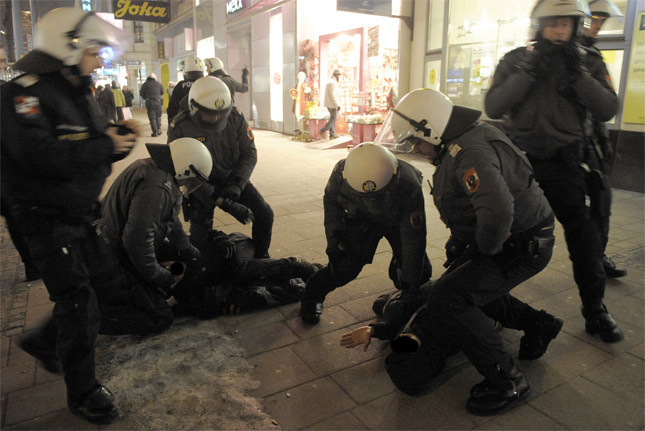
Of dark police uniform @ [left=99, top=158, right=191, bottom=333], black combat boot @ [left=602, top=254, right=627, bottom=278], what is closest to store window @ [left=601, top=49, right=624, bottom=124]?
black combat boot @ [left=602, top=254, right=627, bottom=278]

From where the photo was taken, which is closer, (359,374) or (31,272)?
(359,374)

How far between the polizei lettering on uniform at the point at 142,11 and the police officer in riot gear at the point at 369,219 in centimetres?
1751

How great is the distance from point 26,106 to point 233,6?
18.7 meters

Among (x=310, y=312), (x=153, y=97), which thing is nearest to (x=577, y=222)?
(x=310, y=312)

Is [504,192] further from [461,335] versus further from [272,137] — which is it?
[272,137]

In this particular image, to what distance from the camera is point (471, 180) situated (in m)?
2.31

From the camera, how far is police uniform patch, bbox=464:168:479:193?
7.50 ft

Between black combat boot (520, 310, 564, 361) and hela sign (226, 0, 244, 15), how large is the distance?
18.1 meters

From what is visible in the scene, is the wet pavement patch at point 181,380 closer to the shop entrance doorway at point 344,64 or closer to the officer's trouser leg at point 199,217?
the officer's trouser leg at point 199,217

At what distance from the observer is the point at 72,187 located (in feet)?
7.31

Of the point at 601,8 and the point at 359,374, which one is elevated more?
the point at 601,8

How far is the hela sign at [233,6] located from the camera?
60.1 ft

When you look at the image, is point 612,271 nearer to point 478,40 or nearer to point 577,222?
point 577,222

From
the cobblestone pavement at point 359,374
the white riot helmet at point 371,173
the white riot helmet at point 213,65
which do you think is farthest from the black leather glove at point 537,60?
the white riot helmet at point 213,65
